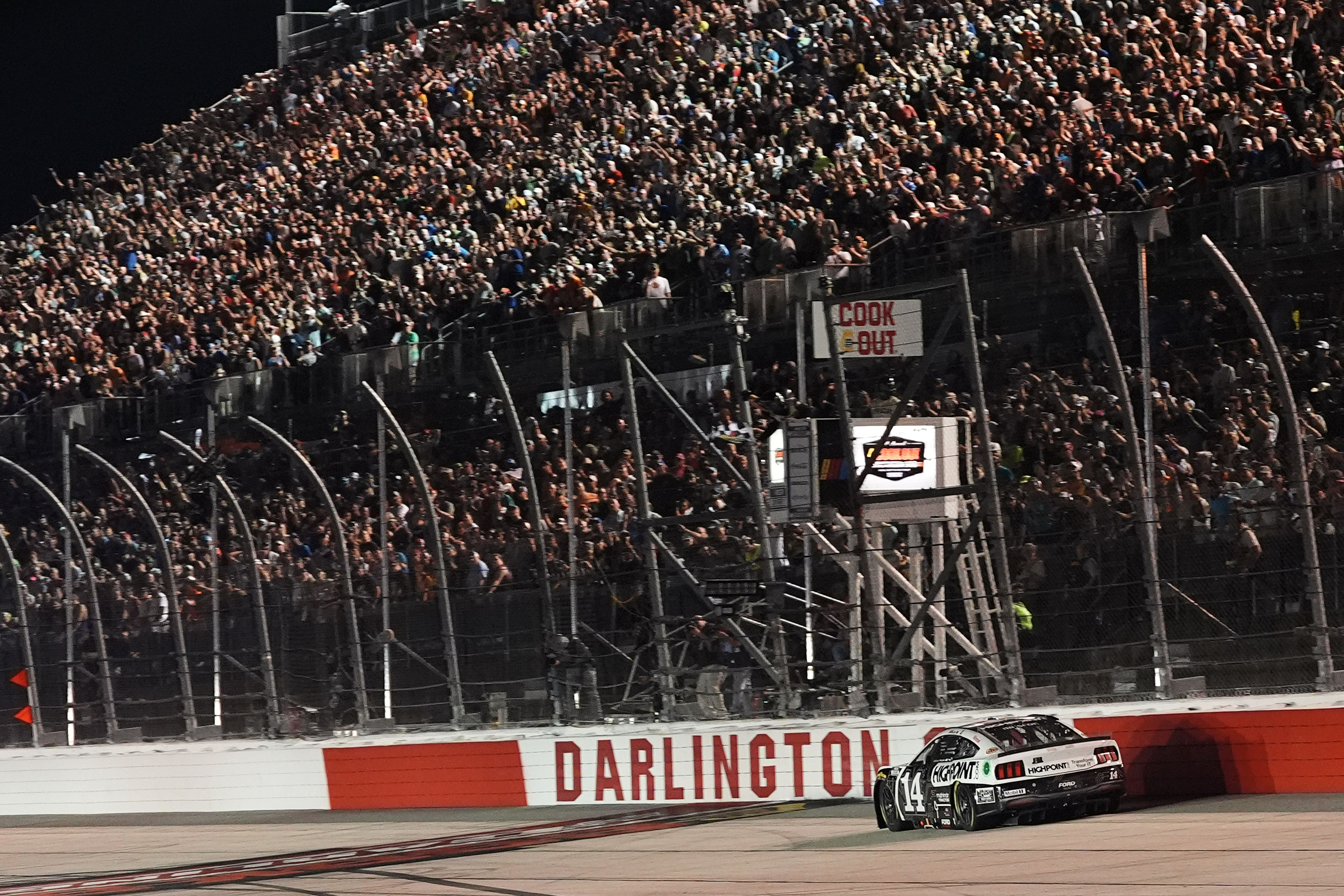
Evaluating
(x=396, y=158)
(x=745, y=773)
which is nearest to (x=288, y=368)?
(x=745, y=773)

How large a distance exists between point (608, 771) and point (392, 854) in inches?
124

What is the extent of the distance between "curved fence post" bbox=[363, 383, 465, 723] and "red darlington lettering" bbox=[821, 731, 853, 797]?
375 centimetres

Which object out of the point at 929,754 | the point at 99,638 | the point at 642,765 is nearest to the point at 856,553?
the point at 929,754

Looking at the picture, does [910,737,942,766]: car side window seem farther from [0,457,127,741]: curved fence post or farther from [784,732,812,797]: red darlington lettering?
[0,457,127,741]: curved fence post

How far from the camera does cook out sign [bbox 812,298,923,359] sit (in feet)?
55.0

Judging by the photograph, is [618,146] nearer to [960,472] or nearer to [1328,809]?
[960,472]

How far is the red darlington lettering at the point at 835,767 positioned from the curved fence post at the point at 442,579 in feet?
12.3

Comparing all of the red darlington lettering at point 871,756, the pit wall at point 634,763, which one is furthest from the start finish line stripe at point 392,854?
the red darlington lettering at point 871,756

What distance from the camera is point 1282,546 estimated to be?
14336mm

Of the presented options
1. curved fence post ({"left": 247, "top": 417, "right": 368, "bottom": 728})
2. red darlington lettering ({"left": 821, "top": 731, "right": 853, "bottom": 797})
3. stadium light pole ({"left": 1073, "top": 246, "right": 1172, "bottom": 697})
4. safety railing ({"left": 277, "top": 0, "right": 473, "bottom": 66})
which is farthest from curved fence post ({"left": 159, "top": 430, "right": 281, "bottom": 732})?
safety railing ({"left": 277, "top": 0, "right": 473, "bottom": 66})

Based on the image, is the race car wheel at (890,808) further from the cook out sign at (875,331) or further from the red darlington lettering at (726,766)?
the cook out sign at (875,331)

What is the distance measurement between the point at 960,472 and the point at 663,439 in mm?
A: 3209

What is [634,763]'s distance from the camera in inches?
747

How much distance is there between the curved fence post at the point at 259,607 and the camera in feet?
68.8
